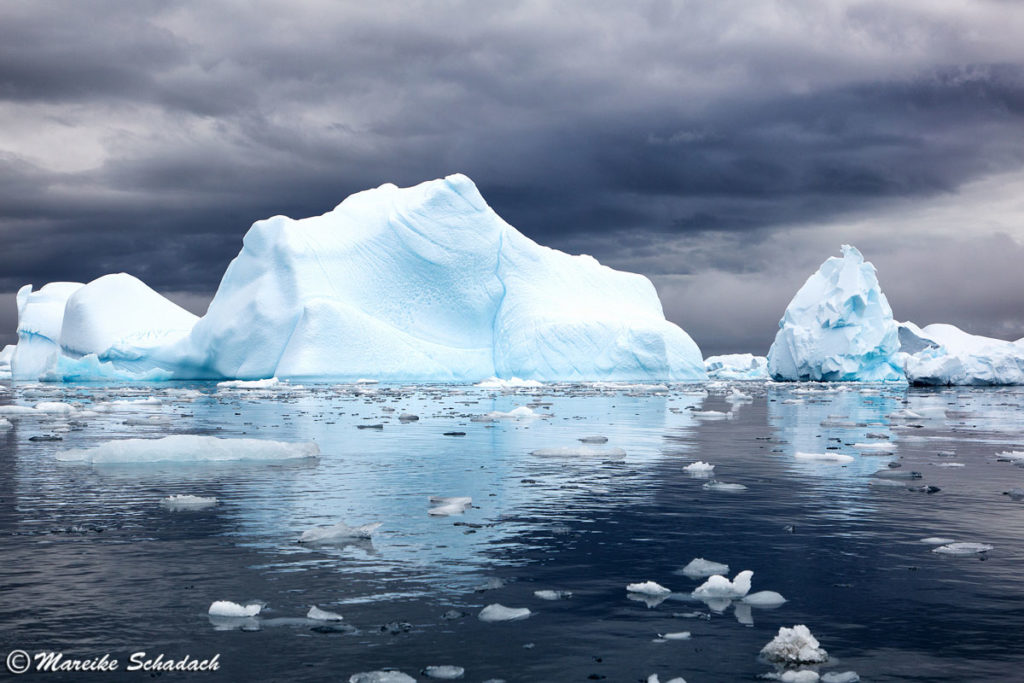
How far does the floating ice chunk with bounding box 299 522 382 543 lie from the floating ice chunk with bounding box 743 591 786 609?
2.62 metres

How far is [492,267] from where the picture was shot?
149ft

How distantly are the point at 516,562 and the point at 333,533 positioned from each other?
1.33m

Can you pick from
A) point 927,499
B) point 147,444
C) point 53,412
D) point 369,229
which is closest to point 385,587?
point 927,499

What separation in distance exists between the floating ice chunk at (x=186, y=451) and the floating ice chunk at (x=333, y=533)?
4667 millimetres

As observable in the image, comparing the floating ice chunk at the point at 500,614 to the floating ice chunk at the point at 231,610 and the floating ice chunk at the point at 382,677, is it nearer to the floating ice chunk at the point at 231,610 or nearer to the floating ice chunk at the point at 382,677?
the floating ice chunk at the point at 382,677

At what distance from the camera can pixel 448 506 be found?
7137 mm

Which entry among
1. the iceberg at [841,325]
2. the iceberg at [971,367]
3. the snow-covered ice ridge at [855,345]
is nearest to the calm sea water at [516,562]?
the iceberg at [971,367]

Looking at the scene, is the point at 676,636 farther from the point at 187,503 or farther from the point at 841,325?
the point at 841,325

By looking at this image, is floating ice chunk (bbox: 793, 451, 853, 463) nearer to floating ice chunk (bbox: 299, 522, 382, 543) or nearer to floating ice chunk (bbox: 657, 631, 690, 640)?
floating ice chunk (bbox: 299, 522, 382, 543)

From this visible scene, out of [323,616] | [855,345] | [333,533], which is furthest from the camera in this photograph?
[855,345]

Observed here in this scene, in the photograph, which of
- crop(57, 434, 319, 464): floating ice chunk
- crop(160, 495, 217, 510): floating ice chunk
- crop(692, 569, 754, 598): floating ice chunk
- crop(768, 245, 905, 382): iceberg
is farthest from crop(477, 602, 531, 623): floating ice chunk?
crop(768, 245, 905, 382): iceberg

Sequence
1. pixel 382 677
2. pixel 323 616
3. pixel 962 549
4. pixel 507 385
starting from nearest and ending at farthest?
pixel 382 677, pixel 323 616, pixel 962 549, pixel 507 385

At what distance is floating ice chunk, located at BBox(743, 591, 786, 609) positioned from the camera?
4.72m

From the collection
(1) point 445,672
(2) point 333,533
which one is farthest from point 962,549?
(2) point 333,533
